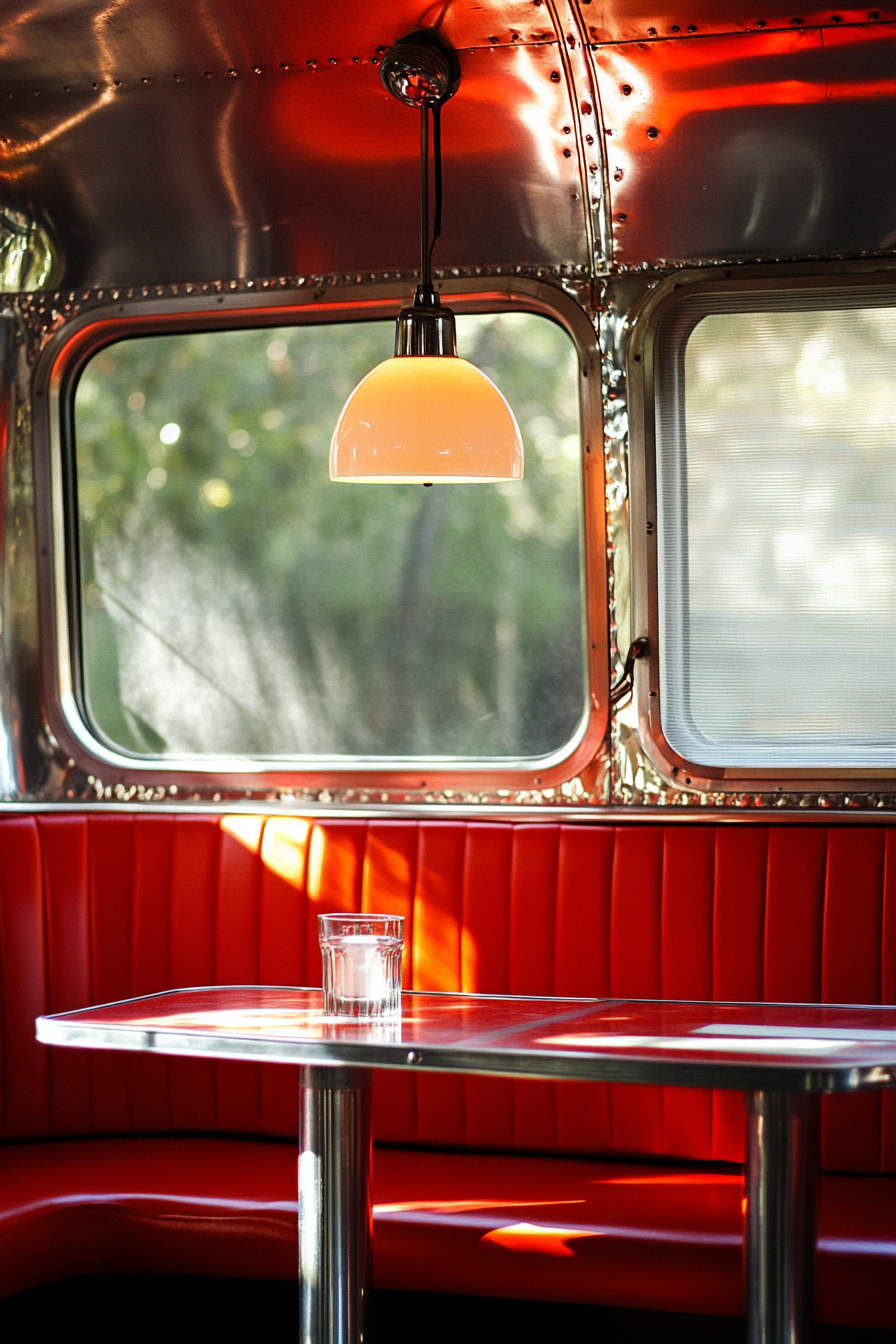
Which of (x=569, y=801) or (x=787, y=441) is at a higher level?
(x=787, y=441)

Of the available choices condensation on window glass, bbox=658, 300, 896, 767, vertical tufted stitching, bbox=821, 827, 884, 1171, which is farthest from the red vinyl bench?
condensation on window glass, bbox=658, 300, 896, 767

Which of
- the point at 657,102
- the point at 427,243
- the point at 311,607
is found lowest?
the point at 311,607

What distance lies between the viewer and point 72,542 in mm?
3830

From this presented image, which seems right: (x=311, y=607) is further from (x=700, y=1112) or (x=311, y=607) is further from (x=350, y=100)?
(x=700, y=1112)

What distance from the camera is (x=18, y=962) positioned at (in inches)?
134

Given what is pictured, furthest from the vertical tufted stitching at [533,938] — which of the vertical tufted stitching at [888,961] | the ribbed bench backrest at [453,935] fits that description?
the vertical tufted stitching at [888,961]

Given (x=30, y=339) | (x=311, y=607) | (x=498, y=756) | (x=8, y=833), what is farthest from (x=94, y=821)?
(x=30, y=339)

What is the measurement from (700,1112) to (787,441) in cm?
149

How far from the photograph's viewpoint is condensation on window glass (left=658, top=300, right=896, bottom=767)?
3.31m

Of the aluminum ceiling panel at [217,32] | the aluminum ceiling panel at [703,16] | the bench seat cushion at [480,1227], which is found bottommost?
the bench seat cushion at [480,1227]

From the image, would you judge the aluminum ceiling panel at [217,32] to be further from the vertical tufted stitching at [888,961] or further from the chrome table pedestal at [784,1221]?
the chrome table pedestal at [784,1221]

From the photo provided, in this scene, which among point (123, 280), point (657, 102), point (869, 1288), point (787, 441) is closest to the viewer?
point (869, 1288)

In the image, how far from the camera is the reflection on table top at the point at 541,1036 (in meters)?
1.86

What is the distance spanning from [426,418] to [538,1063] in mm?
1054
